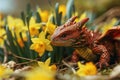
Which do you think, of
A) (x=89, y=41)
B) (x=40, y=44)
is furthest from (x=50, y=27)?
(x=89, y=41)

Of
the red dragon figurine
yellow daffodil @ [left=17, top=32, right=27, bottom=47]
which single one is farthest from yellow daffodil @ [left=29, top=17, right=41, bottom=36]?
the red dragon figurine

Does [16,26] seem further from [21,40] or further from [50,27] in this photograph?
[50,27]

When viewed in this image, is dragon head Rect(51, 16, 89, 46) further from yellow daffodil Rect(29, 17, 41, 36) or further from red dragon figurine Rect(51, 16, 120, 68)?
yellow daffodil Rect(29, 17, 41, 36)

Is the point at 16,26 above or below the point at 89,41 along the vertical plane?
above

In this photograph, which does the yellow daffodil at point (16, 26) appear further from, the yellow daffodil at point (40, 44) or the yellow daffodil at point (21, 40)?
the yellow daffodil at point (40, 44)

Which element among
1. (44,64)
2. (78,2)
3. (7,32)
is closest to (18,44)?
(7,32)

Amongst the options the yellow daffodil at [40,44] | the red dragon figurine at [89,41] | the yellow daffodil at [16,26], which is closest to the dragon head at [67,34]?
the red dragon figurine at [89,41]
